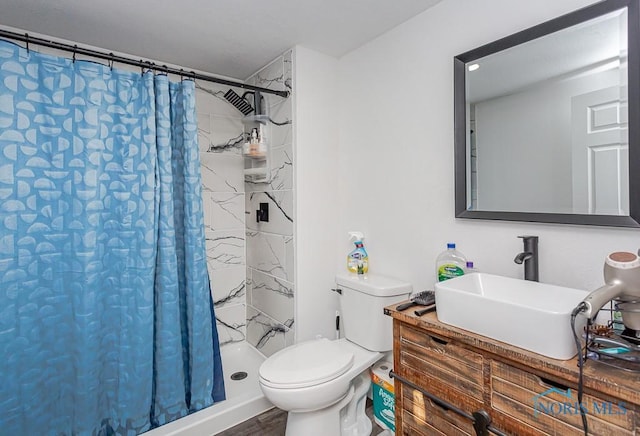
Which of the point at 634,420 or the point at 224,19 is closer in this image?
the point at 634,420

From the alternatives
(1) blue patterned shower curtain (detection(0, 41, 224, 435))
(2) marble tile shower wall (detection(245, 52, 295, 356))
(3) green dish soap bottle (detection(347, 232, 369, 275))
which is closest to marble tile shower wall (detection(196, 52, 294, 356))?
(2) marble tile shower wall (detection(245, 52, 295, 356))

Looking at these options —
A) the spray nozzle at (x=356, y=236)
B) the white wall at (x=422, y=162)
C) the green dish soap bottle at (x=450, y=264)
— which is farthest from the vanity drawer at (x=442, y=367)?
the spray nozzle at (x=356, y=236)

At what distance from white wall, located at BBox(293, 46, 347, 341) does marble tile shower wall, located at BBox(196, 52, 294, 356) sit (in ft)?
0.23

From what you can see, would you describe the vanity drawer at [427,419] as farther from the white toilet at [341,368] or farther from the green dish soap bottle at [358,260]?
the green dish soap bottle at [358,260]

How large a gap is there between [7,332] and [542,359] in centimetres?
203

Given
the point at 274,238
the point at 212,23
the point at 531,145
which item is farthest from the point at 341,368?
the point at 212,23

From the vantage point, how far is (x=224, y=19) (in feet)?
5.75

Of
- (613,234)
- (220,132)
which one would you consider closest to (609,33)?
(613,234)

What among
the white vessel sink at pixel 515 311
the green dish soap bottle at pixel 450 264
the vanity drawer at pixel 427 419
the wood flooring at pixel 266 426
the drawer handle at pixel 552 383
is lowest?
the wood flooring at pixel 266 426

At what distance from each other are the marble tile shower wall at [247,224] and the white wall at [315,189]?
69mm

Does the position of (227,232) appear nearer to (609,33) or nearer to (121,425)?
(121,425)

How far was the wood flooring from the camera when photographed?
1813 mm

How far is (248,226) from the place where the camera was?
2646 mm

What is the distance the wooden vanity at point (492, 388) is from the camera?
0.82 metres
